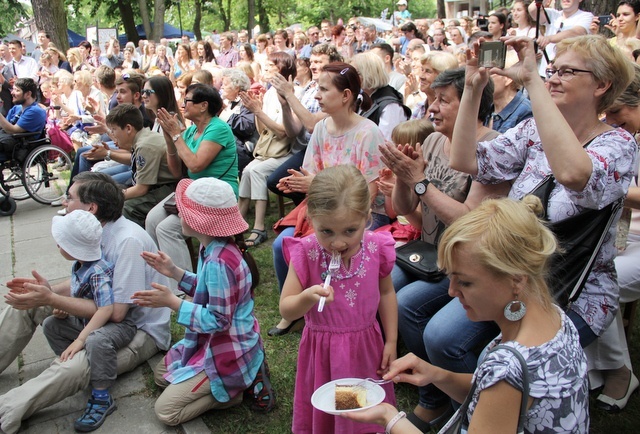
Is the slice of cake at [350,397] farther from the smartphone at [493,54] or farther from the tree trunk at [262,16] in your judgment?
the tree trunk at [262,16]

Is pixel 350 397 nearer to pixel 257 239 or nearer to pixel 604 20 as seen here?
pixel 257 239

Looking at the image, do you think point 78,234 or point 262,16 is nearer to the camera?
point 78,234

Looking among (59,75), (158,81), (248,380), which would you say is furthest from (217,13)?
(248,380)

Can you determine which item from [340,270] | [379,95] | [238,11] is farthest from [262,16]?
[340,270]

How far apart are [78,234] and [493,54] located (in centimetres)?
231

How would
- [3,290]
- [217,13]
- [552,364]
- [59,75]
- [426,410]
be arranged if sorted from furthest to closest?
[217,13]
[59,75]
[3,290]
[426,410]
[552,364]

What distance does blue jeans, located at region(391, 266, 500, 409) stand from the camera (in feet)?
8.13

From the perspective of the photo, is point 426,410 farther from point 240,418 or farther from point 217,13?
point 217,13

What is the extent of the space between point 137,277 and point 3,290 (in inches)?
93.7

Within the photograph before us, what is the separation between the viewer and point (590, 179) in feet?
6.61

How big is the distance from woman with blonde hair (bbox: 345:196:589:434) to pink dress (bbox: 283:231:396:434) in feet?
2.42

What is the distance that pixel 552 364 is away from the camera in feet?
5.06

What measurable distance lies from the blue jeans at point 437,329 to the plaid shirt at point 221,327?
0.80 m

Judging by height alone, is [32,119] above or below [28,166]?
above
